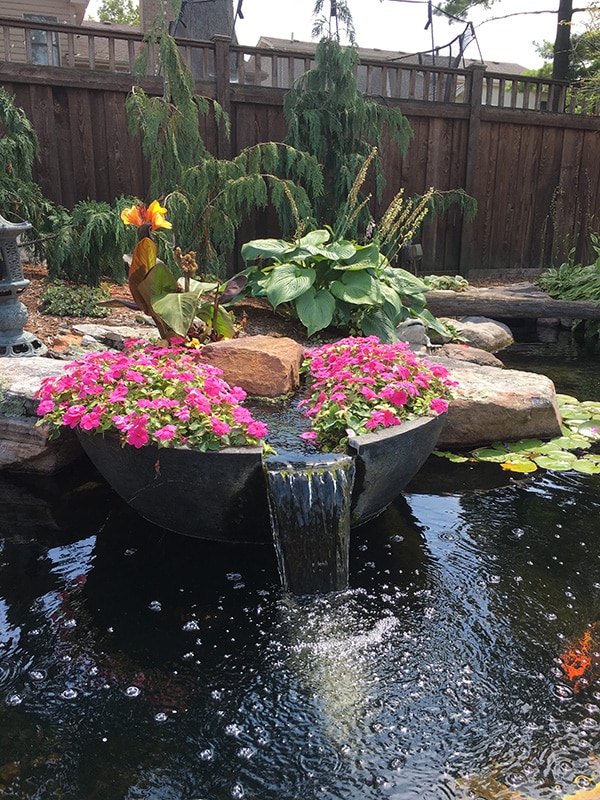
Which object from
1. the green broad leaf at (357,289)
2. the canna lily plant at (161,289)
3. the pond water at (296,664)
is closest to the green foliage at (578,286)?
the green broad leaf at (357,289)

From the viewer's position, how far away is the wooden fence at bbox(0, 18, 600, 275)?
21.6 feet

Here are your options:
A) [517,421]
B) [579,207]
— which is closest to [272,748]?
[517,421]

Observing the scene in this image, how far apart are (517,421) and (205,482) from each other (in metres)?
2.21

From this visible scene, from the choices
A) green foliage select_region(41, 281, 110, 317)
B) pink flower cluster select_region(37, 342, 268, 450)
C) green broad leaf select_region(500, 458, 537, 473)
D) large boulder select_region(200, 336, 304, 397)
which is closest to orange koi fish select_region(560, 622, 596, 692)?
pink flower cluster select_region(37, 342, 268, 450)

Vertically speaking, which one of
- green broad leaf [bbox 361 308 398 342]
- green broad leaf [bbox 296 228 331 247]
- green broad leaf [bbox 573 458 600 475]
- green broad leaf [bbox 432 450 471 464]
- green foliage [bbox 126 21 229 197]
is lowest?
green broad leaf [bbox 432 450 471 464]

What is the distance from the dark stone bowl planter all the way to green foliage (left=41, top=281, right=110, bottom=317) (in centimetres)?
260

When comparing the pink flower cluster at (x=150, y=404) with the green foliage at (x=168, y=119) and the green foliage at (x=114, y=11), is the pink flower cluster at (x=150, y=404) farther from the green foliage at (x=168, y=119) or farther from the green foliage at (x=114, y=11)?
the green foliage at (x=114, y=11)

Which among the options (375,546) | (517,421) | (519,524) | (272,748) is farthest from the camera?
(517,421)

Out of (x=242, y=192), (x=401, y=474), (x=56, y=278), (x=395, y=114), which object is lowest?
(x=401, y=474)

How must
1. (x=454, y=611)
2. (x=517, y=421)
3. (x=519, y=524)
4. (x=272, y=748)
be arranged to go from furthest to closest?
(x=517, y=421) < (x=519, y=524) < (x=454, y=611) < (x=272, y=748)

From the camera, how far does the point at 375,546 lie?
2898mm

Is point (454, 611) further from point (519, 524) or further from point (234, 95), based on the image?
point (234, 95)

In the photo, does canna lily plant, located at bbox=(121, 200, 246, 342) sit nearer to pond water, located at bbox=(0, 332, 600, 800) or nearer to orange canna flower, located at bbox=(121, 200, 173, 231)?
orange canna flower, located at bbox=(121, 200, 173, 231)

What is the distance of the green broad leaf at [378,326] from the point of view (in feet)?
15.9
